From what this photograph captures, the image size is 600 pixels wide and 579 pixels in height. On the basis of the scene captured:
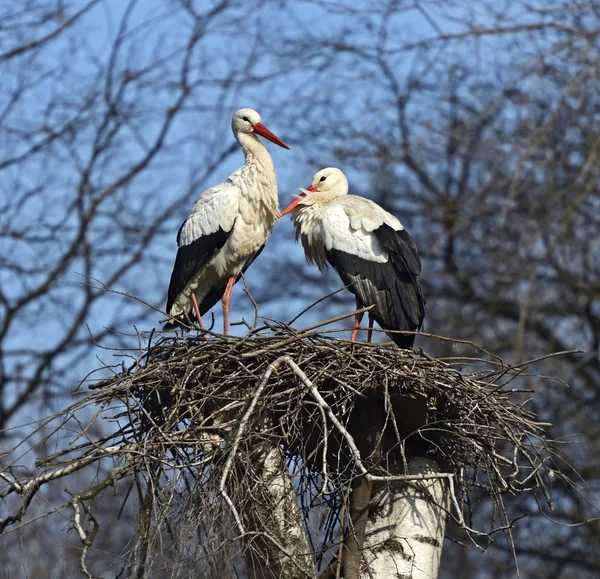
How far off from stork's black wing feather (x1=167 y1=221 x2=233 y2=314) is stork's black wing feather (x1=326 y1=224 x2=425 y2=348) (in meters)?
0.82

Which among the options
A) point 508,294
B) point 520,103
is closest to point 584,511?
point 508,294

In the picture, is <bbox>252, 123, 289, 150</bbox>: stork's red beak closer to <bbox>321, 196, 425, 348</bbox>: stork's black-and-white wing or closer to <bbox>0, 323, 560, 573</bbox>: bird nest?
<bbox>321, 196, 425, 348</bbox>: stork's black-and-white wing

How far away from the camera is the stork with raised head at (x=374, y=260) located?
7.02 m

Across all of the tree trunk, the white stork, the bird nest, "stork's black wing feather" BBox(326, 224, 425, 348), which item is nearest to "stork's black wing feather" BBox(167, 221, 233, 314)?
the white stork

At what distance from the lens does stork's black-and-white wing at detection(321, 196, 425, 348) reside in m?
7.02

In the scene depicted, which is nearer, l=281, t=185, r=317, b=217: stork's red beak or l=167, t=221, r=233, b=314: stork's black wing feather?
l=167, t=221, r=233, b=314: stork's black wing feather

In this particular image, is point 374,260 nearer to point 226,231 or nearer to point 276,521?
point 226,231

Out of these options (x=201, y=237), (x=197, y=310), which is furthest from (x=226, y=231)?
(x=197, y=310)

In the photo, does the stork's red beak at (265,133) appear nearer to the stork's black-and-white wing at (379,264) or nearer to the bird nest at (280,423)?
the stork's black-and-white wing at (379,264)

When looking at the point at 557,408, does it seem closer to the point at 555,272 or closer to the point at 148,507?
the point at 555,272

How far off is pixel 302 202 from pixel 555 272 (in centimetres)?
632

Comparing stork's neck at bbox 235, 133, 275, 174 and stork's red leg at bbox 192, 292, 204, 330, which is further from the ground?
stork's neck at bbox 235, 133, 275, 174

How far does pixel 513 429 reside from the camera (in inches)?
219

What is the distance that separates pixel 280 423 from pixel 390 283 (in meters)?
2.21
